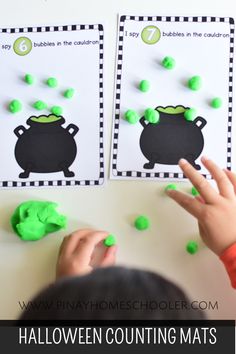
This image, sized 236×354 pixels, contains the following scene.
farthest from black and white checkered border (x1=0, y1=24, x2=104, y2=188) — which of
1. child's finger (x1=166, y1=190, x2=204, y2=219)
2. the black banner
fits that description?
the black banner

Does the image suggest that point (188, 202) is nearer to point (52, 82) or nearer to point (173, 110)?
point (173, 110)

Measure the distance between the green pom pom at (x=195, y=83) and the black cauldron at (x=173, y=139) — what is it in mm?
32

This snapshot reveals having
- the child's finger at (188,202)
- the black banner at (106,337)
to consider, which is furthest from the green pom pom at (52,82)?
the black banner at (106,337)

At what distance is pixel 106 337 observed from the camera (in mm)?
434

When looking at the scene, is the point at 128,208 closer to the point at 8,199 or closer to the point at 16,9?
the point at 8,199

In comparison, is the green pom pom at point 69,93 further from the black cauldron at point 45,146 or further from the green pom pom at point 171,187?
the green pom pom at point 171,187

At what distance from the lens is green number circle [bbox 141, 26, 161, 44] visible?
0.67m

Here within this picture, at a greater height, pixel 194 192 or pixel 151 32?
pixel 151 32

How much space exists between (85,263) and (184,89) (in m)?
0.28

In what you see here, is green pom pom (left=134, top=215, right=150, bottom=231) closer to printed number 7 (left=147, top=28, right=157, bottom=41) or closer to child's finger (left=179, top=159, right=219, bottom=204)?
child's finger (left=179, top=159, right=219, bottom=204)

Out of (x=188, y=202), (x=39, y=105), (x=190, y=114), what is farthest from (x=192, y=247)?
(x=39, y=105)

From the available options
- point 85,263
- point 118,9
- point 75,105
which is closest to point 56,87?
point 75,105

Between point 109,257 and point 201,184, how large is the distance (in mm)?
163

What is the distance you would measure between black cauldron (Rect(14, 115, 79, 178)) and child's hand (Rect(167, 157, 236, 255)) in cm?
17
